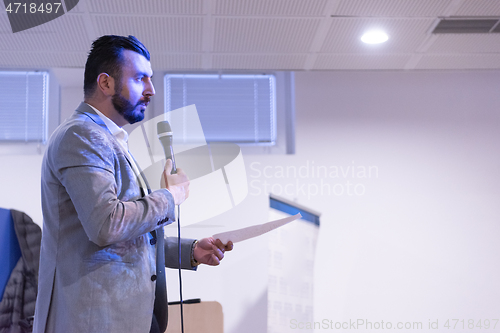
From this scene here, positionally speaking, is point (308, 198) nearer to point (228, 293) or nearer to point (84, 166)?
point (228, 293)

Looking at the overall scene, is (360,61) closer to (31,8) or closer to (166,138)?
(31,8)

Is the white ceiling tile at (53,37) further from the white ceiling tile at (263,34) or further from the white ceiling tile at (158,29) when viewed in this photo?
the white ceiling tile at (263,34)

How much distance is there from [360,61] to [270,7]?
116 centimetres

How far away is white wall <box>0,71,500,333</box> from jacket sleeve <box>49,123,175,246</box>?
282 cm

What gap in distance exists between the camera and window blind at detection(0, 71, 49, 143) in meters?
4.16

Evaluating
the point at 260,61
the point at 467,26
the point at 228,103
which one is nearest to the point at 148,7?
Result: the point at 260,61

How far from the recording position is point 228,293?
12.8 ft

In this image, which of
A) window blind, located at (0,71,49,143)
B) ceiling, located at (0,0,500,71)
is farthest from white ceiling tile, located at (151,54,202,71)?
window blind, located at (0,71,49,143)

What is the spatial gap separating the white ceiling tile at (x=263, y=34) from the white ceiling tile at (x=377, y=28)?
0.17 metres

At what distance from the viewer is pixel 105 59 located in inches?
54.0

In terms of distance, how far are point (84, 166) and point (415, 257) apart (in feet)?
11.7

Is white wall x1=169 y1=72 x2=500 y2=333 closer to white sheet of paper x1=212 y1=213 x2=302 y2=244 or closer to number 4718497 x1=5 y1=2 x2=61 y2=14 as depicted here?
number 4718497 x1=5 y1=2 x2=61 y2=14

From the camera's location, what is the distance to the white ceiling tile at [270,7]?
3.02 m

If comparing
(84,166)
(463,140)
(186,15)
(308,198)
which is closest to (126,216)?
(84,166)
